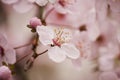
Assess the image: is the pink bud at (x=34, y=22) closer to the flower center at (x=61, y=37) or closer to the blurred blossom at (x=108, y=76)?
the flower center at (x=61, y=37)

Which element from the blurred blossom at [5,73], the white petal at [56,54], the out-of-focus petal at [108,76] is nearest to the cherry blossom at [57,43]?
the white petal at [56,54]

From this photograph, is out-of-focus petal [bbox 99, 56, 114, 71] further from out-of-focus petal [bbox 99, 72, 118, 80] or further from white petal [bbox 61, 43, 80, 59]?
white petal [bbox 61, 43, 80, 59]

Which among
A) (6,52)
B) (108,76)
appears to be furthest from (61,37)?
(108,76)

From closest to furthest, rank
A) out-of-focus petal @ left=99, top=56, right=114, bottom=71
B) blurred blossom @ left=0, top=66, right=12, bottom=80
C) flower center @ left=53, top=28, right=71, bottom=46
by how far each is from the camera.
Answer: blurred blossom @ left=0, top=66, right=12, bottom=80 → flower center @ left=53, top=28, right=71, bottom=46 → out-of-focus petal @ left=99, top=56, right=114, bottom=71

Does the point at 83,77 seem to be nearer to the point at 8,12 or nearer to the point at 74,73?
the point at 74,73

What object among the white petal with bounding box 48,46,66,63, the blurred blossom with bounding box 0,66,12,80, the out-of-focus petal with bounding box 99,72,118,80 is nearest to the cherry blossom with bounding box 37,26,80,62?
the white petal with bounding box 48,46,66,63

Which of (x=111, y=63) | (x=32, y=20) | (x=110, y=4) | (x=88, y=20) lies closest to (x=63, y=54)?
(x=32, y=20)

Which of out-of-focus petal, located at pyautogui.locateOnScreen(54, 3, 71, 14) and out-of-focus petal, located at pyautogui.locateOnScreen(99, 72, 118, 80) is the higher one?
out-of-focus petal, located at pyautogui.locateOnScreen(54, 3, 71, 14)
